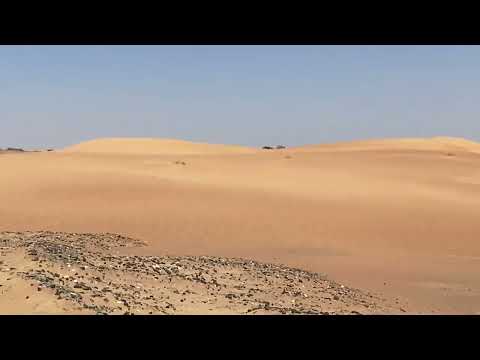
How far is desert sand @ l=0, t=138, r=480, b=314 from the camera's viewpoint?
938 centimetres

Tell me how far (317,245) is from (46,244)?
6.07 meters

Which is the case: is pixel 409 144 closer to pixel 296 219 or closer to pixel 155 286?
pixel 296 219

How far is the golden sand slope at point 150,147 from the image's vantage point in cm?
4826

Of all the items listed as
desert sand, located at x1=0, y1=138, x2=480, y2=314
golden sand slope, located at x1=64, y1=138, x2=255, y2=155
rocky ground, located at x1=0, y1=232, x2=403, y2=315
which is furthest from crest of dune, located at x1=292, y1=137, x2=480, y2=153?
rocky ground, located at x1=0, y1=232, x2=403, y2=315

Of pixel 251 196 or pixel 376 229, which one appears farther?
pixel 251 196

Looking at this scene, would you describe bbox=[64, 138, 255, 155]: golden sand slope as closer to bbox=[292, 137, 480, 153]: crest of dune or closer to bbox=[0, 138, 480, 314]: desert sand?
bbox=[292, 137, 480, 153]: crest of dune

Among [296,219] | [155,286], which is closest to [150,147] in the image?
[296,219]

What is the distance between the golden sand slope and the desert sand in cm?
2513

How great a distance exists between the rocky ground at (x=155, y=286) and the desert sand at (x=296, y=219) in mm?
984

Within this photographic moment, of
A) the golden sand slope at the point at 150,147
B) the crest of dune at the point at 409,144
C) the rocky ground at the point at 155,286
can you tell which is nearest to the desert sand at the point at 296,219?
the rocky ground at the point at 155,286
